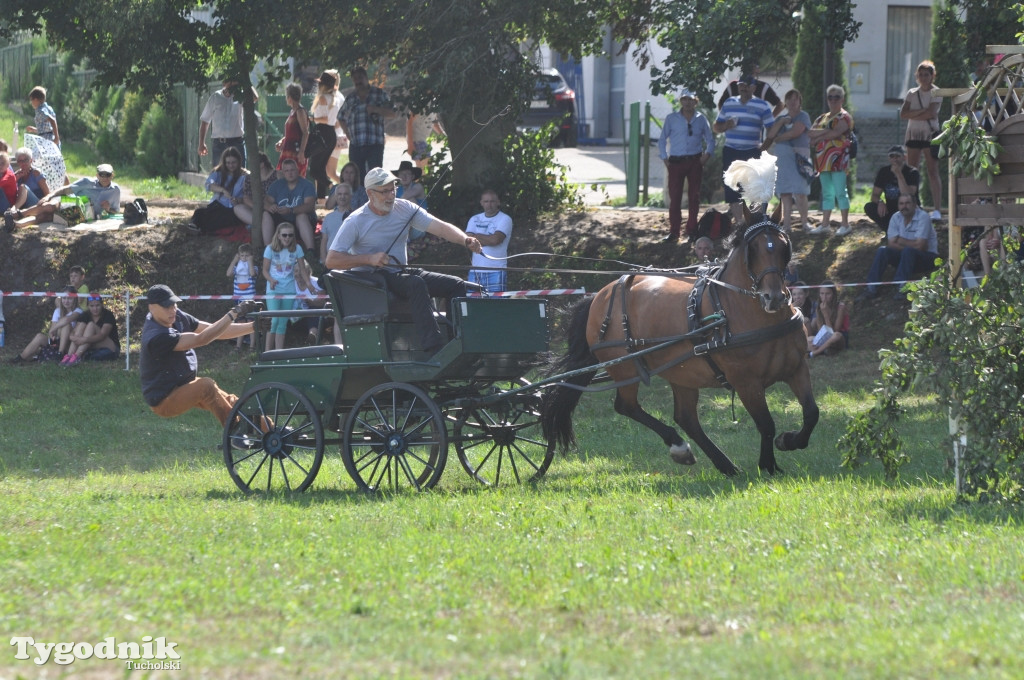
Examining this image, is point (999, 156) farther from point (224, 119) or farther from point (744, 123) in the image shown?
point (224, 119)

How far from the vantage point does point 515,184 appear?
65.3ft

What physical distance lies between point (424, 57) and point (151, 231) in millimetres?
5424

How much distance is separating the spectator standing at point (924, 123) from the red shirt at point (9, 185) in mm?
12573

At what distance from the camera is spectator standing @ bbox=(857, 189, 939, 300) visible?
1582 centimetres

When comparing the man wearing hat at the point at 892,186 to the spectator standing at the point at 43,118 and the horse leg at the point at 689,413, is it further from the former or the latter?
the spectator standing at the point at 43,118

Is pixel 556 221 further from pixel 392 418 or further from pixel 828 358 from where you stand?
pixel 392 418

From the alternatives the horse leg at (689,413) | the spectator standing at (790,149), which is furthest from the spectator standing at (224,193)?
the horse leg at (689,413)

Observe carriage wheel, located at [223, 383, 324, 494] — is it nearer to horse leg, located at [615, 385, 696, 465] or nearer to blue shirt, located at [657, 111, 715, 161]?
horse leg, located at [615, 385, 696, 465]

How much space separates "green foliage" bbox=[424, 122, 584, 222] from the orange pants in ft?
30.1

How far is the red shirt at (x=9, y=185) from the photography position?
1980cm

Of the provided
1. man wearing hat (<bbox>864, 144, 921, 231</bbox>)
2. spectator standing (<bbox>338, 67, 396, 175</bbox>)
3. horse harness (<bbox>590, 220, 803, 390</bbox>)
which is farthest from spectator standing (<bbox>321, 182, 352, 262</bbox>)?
horse harness (<bbox>590, 220, 803, 390</bbox>)

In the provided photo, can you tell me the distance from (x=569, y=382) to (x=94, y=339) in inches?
340

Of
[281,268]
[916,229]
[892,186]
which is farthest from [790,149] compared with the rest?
[281,268]

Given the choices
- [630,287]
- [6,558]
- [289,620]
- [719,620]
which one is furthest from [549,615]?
[630,287]
